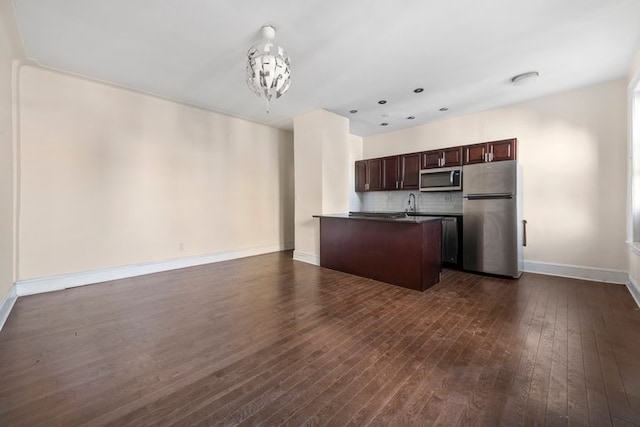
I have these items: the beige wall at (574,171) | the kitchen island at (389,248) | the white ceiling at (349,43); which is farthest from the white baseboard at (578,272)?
the white ceiling at (349,43)

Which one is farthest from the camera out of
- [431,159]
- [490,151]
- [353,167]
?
[353,167]

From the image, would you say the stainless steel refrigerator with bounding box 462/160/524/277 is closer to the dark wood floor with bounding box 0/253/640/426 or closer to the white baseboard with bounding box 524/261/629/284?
the white baseboard with bounding box 524/261/629/284

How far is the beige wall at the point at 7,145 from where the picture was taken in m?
2.49

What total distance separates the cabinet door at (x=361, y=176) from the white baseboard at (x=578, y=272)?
3.45 m

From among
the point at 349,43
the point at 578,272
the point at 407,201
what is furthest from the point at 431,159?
the point at 349,43

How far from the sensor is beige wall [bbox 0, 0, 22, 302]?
8.17 ft

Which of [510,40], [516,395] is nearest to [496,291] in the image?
[516,395]

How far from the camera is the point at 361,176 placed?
6.25 meters

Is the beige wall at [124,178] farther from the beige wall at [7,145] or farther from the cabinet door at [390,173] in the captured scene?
the cabinet door at [390,173]

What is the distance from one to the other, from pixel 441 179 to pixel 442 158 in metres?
0.41

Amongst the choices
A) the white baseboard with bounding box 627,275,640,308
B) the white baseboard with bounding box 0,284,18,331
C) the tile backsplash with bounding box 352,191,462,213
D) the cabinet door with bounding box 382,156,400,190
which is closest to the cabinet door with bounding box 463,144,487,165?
the tile backsplash with bounding box 352,191,462,213

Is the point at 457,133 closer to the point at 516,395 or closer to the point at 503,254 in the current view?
the point at 503,254

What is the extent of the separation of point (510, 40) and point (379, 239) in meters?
2.65

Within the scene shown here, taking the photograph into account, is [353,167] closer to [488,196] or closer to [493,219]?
[488,196]
